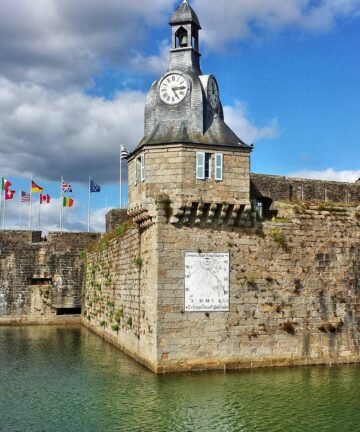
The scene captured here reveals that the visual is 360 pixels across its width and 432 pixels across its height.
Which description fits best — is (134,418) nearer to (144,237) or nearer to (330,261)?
(144,237)

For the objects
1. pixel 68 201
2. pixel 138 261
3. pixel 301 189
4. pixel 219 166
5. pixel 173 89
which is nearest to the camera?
pixel 219 166

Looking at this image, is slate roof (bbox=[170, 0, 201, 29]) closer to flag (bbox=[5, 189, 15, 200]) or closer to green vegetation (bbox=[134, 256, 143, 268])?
green vegetation (bbox=[134, 256, 143, 268])

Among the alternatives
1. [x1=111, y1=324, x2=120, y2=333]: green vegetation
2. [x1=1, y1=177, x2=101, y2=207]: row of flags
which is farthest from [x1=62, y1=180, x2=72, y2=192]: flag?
[x1=111, y1=324, x2=120, y2=333]: green vegetation

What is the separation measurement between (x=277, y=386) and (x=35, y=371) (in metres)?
8.39

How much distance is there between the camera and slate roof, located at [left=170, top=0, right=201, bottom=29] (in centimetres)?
2069

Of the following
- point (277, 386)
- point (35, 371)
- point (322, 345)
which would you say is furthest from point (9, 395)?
point (322, 345)

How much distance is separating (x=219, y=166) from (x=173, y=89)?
328 cm

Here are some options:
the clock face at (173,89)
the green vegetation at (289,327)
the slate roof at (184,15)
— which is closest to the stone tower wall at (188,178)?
the clock face at (173,89)

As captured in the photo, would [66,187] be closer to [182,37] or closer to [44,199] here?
[44,199]

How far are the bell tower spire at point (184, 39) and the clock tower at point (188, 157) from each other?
5 cm

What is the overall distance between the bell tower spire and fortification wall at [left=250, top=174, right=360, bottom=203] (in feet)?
19.2

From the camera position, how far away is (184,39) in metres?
21.0

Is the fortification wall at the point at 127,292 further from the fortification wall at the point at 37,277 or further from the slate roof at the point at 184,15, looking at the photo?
the slate roof at the point at 184,15

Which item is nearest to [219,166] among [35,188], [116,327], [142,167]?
[142,167]
